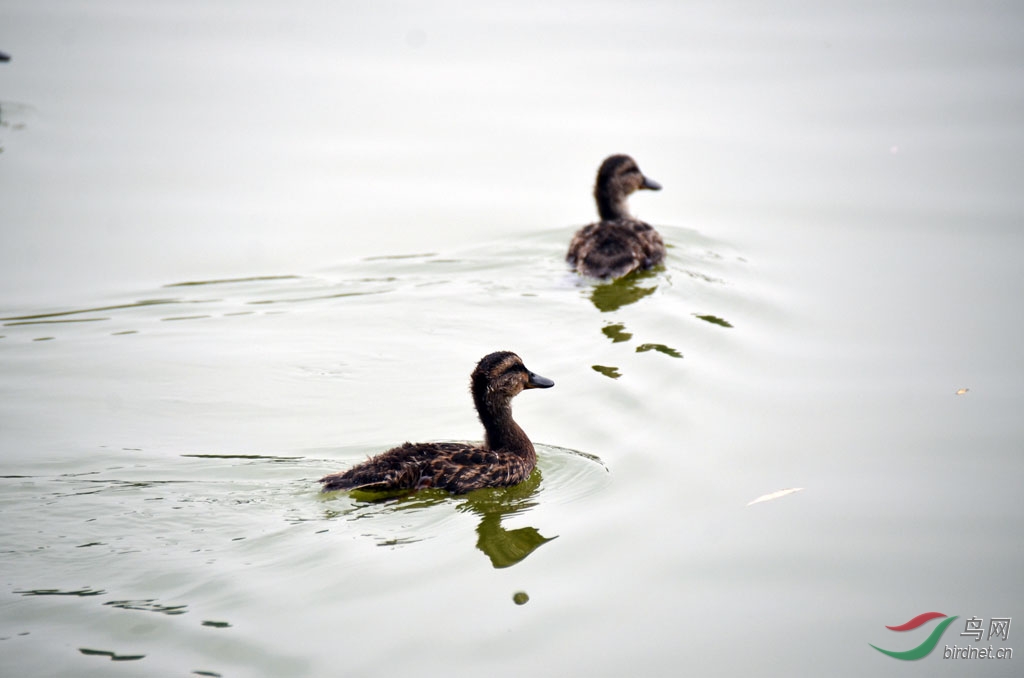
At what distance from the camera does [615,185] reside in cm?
1166

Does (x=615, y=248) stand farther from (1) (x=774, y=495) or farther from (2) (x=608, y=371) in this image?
(1) (x=774, y=495)

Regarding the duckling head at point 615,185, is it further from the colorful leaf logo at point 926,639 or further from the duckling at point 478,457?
the colorful leaf logo at point 926,639

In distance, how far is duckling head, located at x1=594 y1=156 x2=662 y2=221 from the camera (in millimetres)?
11648

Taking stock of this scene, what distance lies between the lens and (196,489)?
6.97m

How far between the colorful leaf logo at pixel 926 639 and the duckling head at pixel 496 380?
9.32 ft

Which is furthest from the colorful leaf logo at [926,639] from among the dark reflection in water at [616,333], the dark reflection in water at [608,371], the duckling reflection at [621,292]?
the duckling reflection at [621,292]

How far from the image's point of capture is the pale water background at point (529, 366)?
5.74 metres

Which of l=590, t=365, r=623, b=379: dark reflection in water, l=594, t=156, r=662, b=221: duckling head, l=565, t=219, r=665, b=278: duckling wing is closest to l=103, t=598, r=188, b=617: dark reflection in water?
l=590, t=365, r=623, b=379: dark reflection in water

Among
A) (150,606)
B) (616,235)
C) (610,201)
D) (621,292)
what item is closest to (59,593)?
(150,606)

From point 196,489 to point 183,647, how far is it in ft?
5.71

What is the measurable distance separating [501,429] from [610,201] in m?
4.83

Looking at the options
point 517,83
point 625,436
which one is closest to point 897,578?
point 625,436

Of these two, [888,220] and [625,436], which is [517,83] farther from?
[625,436]

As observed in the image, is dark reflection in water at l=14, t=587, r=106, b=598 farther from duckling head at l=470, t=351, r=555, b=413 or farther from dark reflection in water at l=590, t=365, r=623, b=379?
dark reflection in water at l=590, t=365, r=623, b=379
